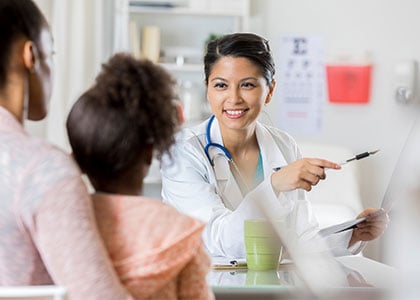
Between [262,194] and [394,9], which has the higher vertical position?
[394,9]

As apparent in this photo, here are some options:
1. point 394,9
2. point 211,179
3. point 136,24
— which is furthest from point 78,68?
point 211,179

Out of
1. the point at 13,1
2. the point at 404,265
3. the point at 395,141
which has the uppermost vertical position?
the point at 13,1

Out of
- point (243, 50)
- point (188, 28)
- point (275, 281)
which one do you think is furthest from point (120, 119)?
point (188, 28)

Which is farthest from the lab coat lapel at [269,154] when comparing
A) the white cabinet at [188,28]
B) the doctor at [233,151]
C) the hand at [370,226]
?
the white cabinet at [188,28]

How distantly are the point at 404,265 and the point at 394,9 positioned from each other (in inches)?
152

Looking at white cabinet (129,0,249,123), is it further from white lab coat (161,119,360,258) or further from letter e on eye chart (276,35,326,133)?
white lab coat (161,119,360,258)

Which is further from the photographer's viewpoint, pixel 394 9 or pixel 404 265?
pixel 394 9

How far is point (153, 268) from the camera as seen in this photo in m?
1.12

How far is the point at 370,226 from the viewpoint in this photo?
203cm

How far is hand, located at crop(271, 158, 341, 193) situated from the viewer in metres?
2.01

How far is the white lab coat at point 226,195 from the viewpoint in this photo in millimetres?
2012

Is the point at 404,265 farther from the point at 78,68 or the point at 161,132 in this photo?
the point at 78,68


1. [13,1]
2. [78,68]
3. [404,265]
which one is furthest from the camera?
[78,68]

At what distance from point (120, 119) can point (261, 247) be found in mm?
784
